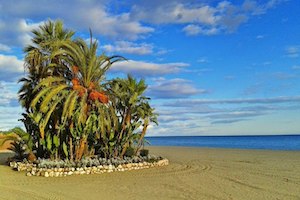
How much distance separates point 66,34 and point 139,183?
8.30 m

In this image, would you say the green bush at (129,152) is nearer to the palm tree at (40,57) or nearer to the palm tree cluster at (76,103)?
the palm tree cluster at (76,103)

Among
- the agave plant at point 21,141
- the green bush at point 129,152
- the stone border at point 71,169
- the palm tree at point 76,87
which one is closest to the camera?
the stone border at point 71,169

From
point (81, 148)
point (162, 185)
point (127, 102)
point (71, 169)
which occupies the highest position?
point (127, 102)

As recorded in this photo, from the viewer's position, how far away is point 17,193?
935 cm

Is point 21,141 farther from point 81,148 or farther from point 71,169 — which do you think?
point 71,169

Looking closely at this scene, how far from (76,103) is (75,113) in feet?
1.44

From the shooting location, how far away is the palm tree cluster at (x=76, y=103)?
13.8 meters

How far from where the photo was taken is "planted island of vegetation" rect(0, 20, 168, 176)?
537 inches

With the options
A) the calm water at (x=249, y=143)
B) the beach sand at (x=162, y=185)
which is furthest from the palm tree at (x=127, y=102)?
the calm water at (x=249, y=143)

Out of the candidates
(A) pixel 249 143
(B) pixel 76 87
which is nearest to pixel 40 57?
(B) pixel 76 87

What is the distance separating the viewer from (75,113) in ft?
44.6

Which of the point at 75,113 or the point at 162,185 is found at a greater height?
the point at 75,113

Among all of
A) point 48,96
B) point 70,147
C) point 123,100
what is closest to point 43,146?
point 70,147

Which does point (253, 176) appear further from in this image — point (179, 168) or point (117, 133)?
point (117, 133)
